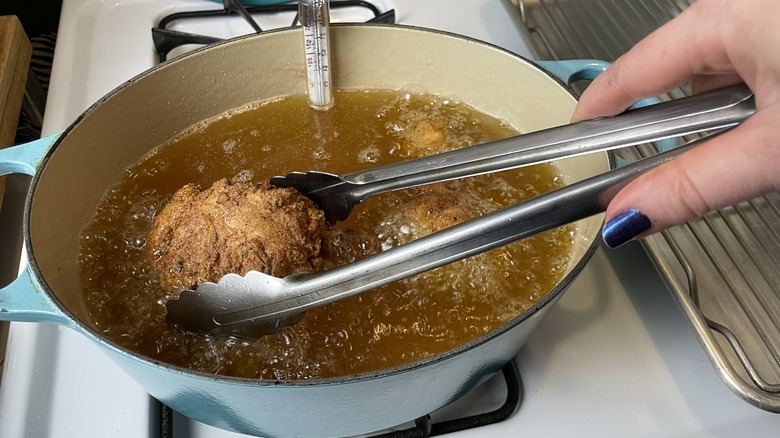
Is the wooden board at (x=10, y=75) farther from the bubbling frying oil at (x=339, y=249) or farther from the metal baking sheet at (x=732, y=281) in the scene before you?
the metal baking sheet at (x=732, y=281)

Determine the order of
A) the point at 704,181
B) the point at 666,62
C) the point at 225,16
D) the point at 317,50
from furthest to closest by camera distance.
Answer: the point at 225,16 < the point at 317,50 < the point at 666,62 < the point at 704,181

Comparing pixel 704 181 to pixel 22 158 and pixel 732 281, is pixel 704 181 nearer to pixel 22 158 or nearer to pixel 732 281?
pixel 732 281

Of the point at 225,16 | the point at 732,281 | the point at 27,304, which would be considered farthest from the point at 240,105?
the point at 732,281

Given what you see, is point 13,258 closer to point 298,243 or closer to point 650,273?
point 298,243

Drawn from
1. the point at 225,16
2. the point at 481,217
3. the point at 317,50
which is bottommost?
Result: the point at 481,217

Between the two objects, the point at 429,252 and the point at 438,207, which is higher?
the point at 438,207

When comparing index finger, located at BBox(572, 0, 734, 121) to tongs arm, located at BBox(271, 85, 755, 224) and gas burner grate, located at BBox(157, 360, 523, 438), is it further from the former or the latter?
gas burner grate, located at BBox(157, 360, 523, 438)

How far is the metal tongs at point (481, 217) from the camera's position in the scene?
484 millimetres

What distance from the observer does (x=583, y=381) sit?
2.21ft

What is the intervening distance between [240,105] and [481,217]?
0.48 m

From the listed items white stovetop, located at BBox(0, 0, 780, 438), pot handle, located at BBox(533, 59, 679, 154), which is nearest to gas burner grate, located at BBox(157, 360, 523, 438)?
white stovetop, located at BBox(0, 0, 780, 438)

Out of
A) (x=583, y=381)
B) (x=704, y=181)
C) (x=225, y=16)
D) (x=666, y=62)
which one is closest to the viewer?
(x=704, y=181)

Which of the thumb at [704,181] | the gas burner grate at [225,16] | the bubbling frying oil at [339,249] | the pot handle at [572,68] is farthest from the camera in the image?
the gas burner grate at [225,16]

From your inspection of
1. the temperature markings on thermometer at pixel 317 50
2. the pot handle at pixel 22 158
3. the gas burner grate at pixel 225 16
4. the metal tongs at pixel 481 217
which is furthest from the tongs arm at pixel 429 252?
the gas burner grate at pixel 225 16
